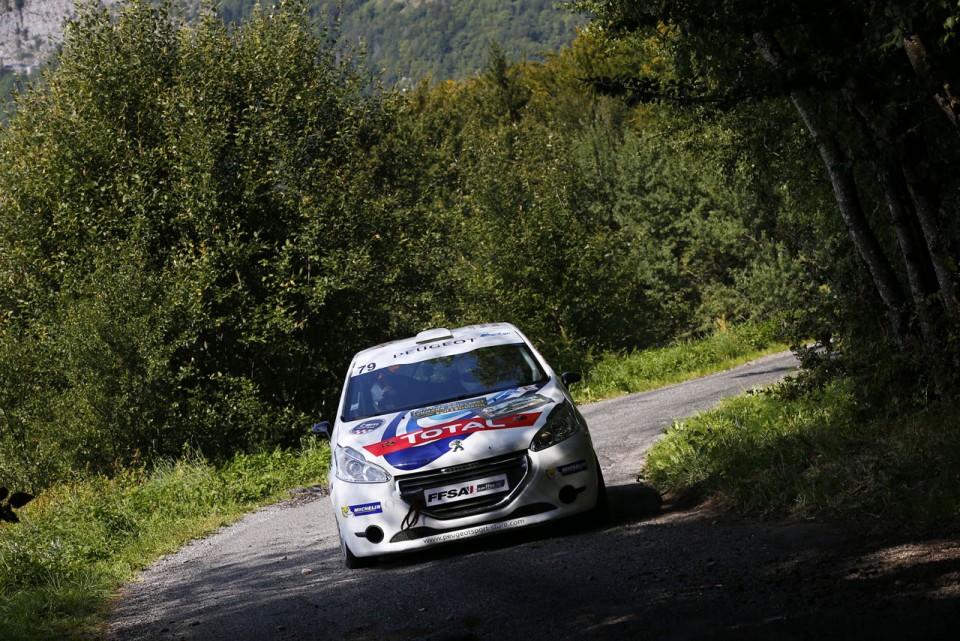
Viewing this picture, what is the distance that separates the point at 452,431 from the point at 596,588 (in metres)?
2.23

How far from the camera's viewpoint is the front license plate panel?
326 inches

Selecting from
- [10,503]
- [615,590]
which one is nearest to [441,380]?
[615,590]

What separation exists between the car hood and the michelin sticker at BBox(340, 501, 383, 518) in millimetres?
295

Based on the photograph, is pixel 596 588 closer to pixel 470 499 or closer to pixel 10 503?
pixel 470 499

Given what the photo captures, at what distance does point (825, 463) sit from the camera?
8391mm

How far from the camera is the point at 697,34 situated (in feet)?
30.6

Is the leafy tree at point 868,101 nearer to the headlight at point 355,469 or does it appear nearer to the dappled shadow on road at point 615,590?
the dappled shadow on road at point 615,590

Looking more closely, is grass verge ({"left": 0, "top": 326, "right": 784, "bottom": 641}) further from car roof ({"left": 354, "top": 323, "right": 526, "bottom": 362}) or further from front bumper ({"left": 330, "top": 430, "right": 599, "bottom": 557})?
car roof ({"left": 354, "top": 323, "right": 526, "bottom": 362})

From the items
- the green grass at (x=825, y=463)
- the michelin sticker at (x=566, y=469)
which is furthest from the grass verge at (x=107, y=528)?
the green grass at (x=825, y=463)

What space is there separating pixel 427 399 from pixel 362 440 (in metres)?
0.93

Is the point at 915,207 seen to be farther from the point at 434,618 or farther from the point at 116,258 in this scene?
the point at 116,258

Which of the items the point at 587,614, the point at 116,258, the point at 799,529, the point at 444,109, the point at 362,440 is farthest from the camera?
the point at 444,109

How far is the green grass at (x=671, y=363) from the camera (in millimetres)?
26297

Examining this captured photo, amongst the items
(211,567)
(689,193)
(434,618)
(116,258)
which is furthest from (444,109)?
(434,618)
